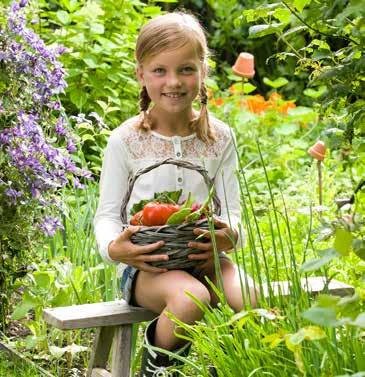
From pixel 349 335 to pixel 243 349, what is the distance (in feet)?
0.78

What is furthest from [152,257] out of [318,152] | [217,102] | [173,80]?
[217,102]

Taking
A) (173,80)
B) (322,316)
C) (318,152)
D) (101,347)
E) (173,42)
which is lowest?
(101,347)

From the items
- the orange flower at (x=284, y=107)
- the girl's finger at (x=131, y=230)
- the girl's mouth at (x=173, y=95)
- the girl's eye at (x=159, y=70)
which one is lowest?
the orange flower at (x=284, y=107)

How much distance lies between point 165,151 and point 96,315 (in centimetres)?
57

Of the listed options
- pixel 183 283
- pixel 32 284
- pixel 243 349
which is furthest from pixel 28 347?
pixel 243 349

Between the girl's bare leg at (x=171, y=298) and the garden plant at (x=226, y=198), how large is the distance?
0.36 feet

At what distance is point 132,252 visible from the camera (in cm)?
Answer: 305

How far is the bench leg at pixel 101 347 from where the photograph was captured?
11.1ft

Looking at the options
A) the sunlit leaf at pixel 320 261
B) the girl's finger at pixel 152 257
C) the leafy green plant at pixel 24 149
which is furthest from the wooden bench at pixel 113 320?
the sunlit leaf at pixel 320 261

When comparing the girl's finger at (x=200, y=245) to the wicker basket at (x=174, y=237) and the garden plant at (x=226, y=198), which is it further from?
the garden plant at (x=226, y=198)

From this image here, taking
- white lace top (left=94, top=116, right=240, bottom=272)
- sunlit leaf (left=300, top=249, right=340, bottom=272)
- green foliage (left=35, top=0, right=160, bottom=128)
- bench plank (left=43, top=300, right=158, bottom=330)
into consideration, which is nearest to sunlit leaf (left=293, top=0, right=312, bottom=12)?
sunlit leaf (left=300, top=249, right=340, bottom=272)

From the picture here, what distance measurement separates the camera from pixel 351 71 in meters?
2.30

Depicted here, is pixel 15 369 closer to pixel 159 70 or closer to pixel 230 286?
pixel 230 286

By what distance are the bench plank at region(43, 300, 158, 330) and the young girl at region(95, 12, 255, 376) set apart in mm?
38
